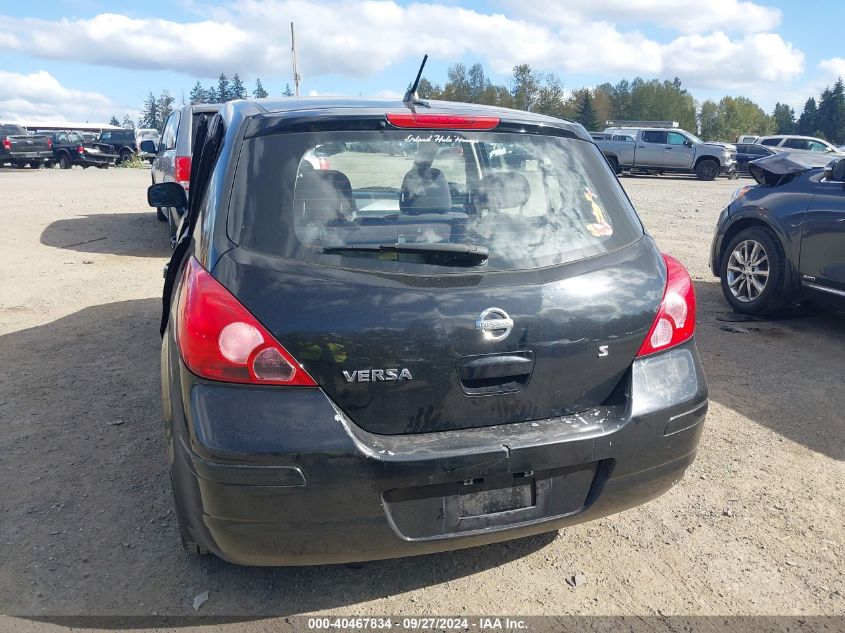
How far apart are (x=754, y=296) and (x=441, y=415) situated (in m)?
5.10

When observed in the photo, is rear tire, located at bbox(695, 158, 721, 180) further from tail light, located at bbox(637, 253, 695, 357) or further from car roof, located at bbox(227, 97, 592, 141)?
tail light, located at bbox(637, 253, 695, 357)

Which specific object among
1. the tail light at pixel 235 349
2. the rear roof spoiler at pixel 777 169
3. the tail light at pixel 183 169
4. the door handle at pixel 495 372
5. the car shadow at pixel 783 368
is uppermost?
the rear roof spoiler at pixel 777 169

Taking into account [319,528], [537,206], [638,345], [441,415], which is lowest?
[319,528]

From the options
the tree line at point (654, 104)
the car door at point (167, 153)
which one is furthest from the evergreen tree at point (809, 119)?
the car door at point (167, 153)

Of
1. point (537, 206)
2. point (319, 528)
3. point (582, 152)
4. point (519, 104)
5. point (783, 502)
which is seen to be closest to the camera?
point (319, 528)

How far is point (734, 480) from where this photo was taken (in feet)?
11.7

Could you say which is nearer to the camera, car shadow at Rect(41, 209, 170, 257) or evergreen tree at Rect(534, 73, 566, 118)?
car shadow at Rect(41, 209, 170, 257)

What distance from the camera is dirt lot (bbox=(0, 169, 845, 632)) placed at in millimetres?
2645

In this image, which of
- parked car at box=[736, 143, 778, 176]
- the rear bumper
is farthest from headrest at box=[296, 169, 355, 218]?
parked car at box=[736, 143, 778, 176]

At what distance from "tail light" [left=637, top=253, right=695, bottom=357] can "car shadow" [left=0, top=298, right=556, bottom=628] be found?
1016mm

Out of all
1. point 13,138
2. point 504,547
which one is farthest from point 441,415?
point 13,138

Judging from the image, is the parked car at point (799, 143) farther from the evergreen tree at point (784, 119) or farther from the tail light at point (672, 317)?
the evergreen tree at point (784, 119)

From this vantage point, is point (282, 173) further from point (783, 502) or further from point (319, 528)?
point (783, 502)

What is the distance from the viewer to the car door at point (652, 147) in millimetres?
29672
